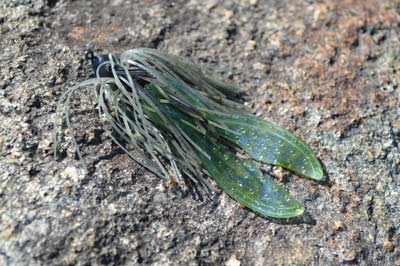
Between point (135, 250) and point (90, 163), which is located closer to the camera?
point (135, 250)

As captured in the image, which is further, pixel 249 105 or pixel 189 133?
pixel 249 105

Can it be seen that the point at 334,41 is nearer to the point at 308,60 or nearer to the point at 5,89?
the point at 308,60

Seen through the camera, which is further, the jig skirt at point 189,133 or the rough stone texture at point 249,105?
the jig skirt at point 189,133

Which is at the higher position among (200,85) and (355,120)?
(200,85)

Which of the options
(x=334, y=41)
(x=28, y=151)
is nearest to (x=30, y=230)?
(x=28, y=151)

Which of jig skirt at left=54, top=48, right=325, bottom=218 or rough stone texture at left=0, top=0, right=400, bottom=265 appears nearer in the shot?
rough stone texture at left=0, top=0, right=400, bottom=265
